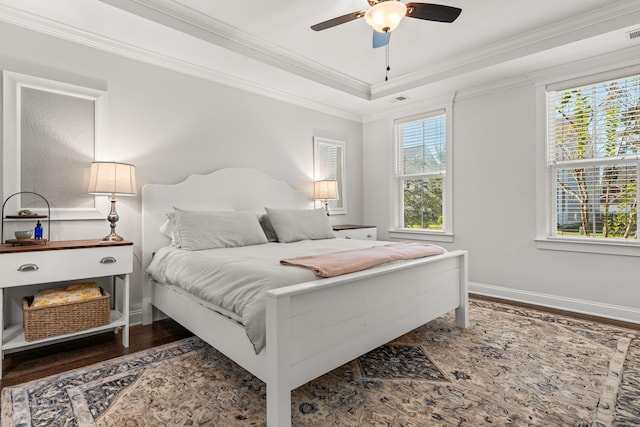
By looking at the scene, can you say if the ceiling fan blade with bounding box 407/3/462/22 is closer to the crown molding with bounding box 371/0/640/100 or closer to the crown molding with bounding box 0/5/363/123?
the crown molding with bounding box 371/0/640/100

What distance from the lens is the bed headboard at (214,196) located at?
303 centimetres

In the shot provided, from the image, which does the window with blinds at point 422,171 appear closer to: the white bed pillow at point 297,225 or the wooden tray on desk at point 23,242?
the white bed pillow at point 297,225

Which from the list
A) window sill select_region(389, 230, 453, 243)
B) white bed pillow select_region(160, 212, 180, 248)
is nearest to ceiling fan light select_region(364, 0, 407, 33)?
white bed pillow select_region(160, 212, 180, 248)

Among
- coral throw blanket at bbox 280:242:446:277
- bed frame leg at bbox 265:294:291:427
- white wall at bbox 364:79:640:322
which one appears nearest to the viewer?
bed frame leg at bbox 265:294:291:427

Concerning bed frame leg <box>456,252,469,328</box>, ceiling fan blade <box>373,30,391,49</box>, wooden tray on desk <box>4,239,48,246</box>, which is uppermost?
ceiling fan blade <box>373,30,391,49</box>

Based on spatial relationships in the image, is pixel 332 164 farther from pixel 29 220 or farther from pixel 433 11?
pixel 29 220

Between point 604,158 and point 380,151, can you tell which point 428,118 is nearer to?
point 380,151

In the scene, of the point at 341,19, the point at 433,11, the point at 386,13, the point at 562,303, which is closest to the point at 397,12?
the point at 386,13

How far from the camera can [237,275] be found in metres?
1.87

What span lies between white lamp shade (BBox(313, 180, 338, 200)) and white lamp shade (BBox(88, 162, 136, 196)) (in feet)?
7.35

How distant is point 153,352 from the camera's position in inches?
92.7

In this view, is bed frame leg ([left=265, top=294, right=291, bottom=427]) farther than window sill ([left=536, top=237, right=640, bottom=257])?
No

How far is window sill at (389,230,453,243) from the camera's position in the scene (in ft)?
14.0

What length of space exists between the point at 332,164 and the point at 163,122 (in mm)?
2326
